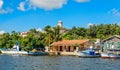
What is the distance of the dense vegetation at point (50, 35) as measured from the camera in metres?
99.7

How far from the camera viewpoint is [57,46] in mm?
100062

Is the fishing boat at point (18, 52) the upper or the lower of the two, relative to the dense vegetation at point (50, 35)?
lower

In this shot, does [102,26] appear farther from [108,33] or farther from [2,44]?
[2,44]

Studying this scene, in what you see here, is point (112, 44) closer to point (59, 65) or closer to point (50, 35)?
point (50, 35)

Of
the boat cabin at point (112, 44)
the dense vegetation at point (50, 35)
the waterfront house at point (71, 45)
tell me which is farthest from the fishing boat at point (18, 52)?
the boat cabin at point (112, 44)

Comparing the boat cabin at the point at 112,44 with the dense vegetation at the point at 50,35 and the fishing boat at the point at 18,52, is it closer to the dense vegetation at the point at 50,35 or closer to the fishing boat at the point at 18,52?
the fishing boat at the point at 18,52

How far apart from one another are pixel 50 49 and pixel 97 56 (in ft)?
93.7

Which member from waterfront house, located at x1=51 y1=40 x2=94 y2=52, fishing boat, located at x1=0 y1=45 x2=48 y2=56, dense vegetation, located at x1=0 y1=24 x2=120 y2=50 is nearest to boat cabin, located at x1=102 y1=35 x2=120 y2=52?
waterfront house, located at x1=51 y1=40 x2=94 y2=52

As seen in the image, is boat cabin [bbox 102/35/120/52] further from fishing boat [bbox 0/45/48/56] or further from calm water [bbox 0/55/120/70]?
calm water [bbox 0/55/120/70]

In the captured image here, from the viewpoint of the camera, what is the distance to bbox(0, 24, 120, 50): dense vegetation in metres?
99.7

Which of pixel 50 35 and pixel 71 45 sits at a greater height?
pixel 50 35

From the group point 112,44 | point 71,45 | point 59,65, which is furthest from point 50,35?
point 59,65

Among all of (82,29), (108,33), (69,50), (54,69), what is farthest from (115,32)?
(54,69)

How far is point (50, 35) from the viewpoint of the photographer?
102m
